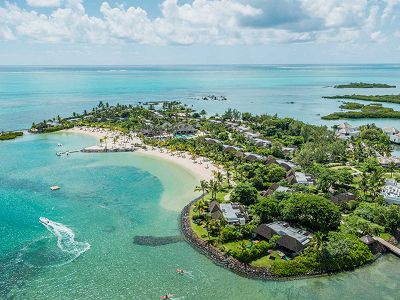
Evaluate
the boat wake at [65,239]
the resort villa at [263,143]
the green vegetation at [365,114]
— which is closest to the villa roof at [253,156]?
the resort villa at [263,143]

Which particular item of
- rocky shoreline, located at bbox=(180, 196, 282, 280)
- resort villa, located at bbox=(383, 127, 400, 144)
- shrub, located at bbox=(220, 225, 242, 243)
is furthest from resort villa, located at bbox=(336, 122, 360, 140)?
rocky shoreline, located at bbox=(180, 196, 282, 280)

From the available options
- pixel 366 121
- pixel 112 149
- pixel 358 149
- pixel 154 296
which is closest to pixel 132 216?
pixel 154 296

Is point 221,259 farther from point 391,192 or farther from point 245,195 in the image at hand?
point 391,192

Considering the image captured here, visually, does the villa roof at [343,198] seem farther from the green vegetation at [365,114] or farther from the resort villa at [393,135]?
the green vegetation at [365,114]

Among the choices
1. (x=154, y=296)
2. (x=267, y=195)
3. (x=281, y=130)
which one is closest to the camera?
(x=154, y=296)

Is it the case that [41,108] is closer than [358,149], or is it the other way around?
[358,149]

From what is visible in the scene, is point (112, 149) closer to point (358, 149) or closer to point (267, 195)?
point (267, 195)

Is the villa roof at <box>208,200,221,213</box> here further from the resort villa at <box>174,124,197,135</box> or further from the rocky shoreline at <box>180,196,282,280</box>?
the resort villa at <box>174,124,197,135</box>
